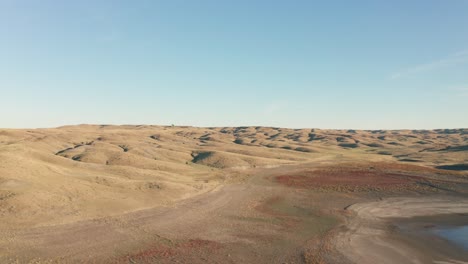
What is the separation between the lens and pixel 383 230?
140ft

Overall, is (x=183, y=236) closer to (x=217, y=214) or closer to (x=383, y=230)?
(x=217, y=214)

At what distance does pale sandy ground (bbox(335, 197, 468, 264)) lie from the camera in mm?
33719

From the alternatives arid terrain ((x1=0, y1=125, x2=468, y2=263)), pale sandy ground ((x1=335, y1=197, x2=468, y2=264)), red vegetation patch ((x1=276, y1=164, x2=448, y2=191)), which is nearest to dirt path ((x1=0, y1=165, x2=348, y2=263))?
arid terrain ((x1=0, y1=125, x2=468, y2=263))

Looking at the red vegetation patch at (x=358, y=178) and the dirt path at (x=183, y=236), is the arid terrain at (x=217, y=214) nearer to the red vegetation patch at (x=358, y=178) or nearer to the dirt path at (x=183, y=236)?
the dirt path at (x=183, y=236)

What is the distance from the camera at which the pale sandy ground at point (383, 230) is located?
33719mm

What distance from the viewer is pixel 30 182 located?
49781mm

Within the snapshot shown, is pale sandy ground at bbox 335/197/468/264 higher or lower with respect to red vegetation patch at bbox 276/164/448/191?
lower

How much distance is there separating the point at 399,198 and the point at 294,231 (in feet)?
93.2

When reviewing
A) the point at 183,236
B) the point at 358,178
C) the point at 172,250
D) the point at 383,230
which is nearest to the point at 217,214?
the point at 183,236

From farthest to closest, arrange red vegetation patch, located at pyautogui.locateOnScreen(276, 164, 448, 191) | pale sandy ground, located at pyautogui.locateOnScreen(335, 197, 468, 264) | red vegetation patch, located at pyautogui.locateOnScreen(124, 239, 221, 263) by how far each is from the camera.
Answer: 1. red vegetation patch, located at pyautogui.locateOnScreen(276, 164, 448, 191)
2. pale sandy ground, located at pyautogui.locateOnScreen(335, 197, 468, 264)
3. red vegetation patch, located at pyautogui.locateOnScreen(124, 239, 221, 263)

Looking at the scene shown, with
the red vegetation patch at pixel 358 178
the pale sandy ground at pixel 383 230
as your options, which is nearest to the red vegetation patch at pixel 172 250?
the pale sandy ground at pixel 383 230

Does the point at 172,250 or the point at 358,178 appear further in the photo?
the point at 358,178

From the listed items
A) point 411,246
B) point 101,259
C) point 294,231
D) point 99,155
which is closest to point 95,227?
point 101,259

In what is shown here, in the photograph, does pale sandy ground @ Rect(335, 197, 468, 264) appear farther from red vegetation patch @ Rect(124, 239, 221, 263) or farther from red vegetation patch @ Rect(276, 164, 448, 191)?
red vegetation patch @ Rect(124, 239, 221, 263)
